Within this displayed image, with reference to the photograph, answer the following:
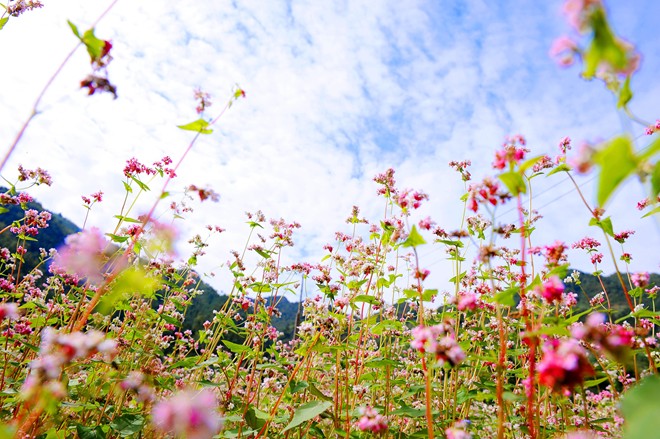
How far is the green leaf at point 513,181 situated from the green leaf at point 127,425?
3.42 metres

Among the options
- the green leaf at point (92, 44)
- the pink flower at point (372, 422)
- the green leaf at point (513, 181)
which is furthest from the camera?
the pink flower at point (372, 422)

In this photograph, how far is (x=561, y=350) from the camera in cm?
119

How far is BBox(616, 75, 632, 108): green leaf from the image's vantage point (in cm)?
134

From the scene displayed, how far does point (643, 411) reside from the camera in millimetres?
882

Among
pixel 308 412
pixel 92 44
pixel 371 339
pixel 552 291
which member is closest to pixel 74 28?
pixel 92 44

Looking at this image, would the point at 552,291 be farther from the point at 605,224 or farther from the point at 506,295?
the point at 605,224

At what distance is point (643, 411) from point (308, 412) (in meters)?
2.19

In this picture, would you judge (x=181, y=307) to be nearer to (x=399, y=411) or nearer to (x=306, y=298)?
(x=306, y=298)

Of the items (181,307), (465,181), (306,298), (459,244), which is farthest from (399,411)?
(181,307)

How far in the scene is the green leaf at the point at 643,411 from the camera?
84 centimetres

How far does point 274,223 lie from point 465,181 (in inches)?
111

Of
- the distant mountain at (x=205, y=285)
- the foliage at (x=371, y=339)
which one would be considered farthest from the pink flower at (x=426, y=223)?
the distant mountain at (x=205, y=285)

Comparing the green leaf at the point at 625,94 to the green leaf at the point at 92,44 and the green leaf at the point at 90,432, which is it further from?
the green leaf at the point at 90,432

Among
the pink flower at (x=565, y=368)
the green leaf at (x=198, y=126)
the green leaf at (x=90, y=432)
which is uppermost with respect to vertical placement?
the green leaf at (x=198, y=126)
